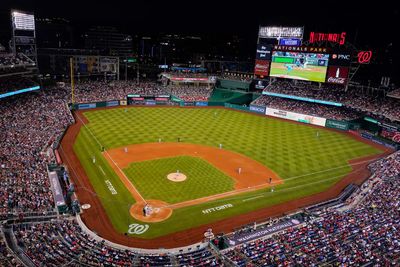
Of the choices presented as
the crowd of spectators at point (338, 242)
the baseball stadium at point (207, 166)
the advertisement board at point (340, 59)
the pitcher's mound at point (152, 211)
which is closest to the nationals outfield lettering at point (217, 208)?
the baseball stadium at point (207, 166)

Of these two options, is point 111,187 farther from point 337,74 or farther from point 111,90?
point 337,74

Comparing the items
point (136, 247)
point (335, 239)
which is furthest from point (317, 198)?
point (136, 247)

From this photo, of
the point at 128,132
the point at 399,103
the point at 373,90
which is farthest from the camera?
the point at 373,90

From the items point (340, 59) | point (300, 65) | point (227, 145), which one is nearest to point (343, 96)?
point (340, 59)

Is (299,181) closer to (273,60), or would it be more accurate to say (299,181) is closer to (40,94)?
(273,60)

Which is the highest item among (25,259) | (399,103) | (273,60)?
(273,60)

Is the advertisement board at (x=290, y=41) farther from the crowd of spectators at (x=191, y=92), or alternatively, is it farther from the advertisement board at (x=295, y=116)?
the crowd of spectators at (x=191, y=92)

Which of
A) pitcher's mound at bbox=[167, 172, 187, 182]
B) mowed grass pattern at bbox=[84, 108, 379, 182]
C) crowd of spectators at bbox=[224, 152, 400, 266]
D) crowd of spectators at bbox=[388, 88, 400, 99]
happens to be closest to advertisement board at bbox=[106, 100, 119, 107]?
mowed grass pattern at bbox=[84, 108, 379, 182]
